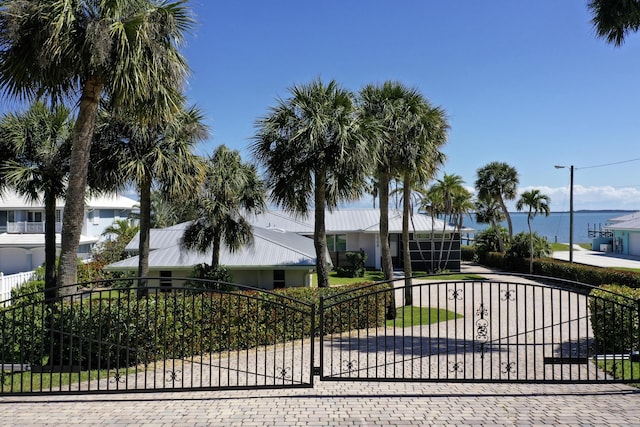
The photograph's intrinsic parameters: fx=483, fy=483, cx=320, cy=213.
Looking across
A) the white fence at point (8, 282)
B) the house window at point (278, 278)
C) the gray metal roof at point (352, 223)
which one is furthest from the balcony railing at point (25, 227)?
the house window at point (278, 278)

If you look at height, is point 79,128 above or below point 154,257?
above

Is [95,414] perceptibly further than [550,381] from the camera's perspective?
No

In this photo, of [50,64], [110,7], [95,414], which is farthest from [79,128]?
[95,414]

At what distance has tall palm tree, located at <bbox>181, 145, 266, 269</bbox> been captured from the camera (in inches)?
664

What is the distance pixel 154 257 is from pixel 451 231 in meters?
21.9

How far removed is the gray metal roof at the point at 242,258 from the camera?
17.1 meters

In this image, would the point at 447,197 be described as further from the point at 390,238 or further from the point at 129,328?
the point at 129,328

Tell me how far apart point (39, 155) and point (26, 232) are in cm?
2366

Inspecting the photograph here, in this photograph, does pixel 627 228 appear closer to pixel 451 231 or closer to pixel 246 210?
pixel 451 231

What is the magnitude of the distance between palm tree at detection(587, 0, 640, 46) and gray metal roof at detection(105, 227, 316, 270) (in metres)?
10.9

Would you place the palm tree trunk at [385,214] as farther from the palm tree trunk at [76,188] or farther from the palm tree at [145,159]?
the palm tree trunk at [76,188]

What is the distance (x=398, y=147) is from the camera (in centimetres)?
1545

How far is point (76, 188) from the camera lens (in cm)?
945

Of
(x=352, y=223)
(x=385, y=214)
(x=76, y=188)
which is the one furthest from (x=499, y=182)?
(x=76, y=188)
